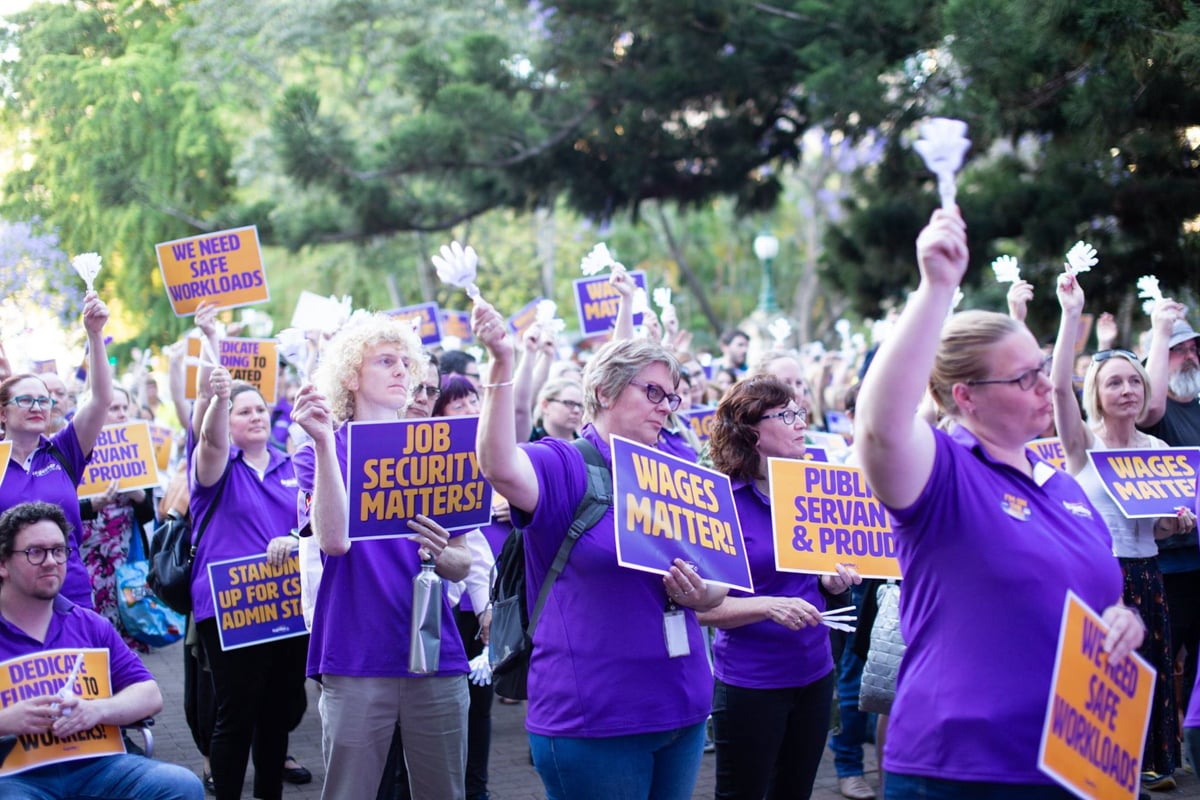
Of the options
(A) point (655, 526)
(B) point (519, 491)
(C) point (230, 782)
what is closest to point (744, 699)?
(A) point (655, 526)

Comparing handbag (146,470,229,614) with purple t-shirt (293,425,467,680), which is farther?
handbag (146,470,229,614)

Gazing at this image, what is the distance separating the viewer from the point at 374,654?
423 centimetres

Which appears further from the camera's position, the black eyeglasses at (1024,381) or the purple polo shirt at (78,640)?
the purple polo shirt at (78,640)

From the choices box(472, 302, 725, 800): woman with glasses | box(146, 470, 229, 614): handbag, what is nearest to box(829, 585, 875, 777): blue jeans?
box(472, 302, 725, 800): woman with glasses

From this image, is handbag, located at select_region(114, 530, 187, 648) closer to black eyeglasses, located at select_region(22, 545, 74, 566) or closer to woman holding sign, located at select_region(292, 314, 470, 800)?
black eyeglasses, located at select_region(22, 545, 74, 566)

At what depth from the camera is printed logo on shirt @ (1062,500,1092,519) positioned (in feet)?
9.59

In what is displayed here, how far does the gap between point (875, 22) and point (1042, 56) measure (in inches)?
92.0

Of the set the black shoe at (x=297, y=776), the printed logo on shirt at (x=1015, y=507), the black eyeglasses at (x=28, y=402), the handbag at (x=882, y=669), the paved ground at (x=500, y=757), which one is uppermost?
the black eyeglasses at (x=28, y=402)

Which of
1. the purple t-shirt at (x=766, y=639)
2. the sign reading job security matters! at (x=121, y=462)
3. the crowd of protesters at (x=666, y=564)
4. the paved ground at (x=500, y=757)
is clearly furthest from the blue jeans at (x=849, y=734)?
the sign reading job security matters! at (x=121, y=462)

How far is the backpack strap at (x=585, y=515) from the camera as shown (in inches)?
142

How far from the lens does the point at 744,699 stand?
4312 mm

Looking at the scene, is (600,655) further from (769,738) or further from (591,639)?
(769,738)

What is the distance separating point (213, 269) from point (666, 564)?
5297 mm

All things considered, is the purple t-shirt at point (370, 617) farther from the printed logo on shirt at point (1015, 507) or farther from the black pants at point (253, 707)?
the printed logo on shirt at point (1015, 507)
